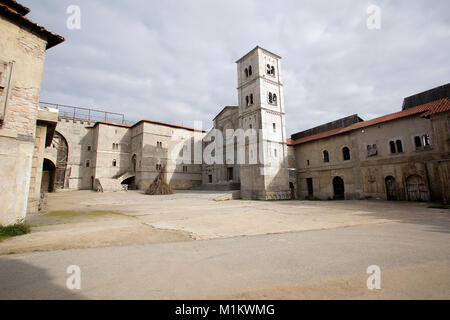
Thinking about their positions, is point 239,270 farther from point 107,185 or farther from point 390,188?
point 107,185

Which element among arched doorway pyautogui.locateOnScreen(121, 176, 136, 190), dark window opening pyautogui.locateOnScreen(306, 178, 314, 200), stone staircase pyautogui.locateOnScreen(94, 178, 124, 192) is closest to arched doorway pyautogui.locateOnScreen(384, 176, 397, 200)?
dark window opening pyautogui.locateOnScreen(306, 178, 314, 200)

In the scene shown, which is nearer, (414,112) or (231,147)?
(414,112)

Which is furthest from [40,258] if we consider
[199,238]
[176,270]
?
[199,238]

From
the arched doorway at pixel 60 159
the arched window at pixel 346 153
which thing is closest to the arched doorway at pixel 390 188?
the arched window at pixel 346 153

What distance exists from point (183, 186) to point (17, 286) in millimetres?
34269

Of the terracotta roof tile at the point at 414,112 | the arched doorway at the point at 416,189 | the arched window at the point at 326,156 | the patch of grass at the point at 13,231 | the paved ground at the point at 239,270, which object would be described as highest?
the terracotta roof tile at the point at 414,112

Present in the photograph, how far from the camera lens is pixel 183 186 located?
120ft

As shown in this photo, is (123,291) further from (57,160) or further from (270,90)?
(57,160)

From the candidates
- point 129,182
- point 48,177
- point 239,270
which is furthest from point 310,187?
point 48,177

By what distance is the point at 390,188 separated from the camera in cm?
1928

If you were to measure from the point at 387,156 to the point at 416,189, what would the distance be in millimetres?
3698

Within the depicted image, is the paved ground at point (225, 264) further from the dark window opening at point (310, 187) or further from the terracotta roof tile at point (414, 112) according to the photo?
the dark window opening at point (310, 187)

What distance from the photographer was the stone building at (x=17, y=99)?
6.62 metres

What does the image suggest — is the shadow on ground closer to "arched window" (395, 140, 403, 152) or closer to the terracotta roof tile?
the terracotta roof tile
